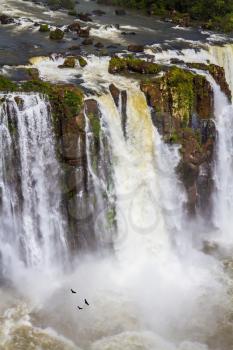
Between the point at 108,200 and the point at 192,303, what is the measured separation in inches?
208

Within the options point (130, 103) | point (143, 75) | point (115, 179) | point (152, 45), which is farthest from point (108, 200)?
point (152, 45)

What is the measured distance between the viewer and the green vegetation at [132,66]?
24188 mm

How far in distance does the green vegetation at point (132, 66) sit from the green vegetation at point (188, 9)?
1176 centimetres

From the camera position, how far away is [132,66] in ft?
80.5

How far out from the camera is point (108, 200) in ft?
69.8

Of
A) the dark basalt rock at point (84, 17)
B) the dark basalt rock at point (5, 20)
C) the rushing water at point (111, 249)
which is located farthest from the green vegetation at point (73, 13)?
the rushing water at point (111, 249)

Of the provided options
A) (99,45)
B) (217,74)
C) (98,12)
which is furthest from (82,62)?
(98,12)

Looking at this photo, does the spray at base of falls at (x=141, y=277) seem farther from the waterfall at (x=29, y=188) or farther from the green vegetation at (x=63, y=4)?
the green vegetation at (x=63, y=4)

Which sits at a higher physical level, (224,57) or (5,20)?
(5,20)

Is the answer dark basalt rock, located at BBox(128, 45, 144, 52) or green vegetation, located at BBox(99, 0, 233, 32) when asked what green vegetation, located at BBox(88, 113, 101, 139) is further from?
green vegetation, located at BBox(99, 0, 233, 32)

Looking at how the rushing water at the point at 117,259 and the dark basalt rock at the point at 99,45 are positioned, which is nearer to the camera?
the rushing water at the point at 117,259

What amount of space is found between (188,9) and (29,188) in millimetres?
24081

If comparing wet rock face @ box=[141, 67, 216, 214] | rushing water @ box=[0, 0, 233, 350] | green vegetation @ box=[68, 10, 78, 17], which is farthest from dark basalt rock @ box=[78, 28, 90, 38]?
wet rock face @ box=[141, 67, 216, 214]

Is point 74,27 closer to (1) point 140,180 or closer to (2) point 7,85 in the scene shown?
(2) point 7,85
